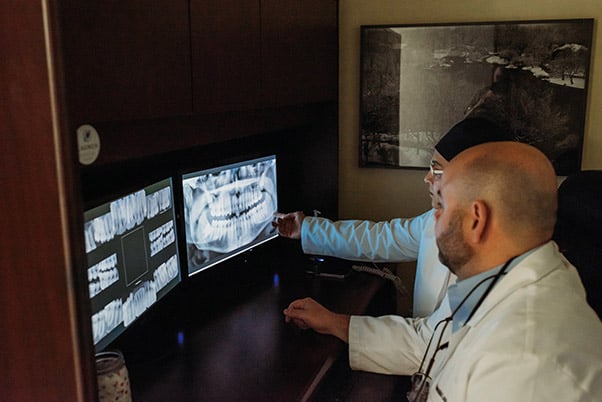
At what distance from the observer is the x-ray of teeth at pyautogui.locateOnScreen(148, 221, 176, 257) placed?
1669 mm

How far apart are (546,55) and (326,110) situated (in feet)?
3.07

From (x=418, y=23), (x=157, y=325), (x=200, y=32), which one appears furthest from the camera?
(x=418, y=23)

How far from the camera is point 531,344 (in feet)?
3.84

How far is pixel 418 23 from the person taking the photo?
106 inches

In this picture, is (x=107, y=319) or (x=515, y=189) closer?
(x=515, y=189)

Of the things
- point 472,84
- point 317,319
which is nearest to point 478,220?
point 317,319

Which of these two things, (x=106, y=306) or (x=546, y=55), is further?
(x=546, y=55)

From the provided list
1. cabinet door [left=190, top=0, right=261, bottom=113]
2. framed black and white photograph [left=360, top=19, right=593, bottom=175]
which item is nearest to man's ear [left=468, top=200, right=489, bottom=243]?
cabinet door [left=190, top=0, right=261, bottom=113]

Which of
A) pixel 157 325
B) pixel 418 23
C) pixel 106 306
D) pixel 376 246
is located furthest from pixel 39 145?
pixel 418 23

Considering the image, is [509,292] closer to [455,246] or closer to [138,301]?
→ [455,246]

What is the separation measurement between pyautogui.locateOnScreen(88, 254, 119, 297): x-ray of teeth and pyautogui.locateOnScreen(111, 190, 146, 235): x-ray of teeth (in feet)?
0.25

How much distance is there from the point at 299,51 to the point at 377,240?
75 cm

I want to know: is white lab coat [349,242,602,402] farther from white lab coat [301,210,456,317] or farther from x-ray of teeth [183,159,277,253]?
x-ray of teeth [183,159,277,253]

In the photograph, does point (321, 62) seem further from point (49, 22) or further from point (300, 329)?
point (49, 22)
